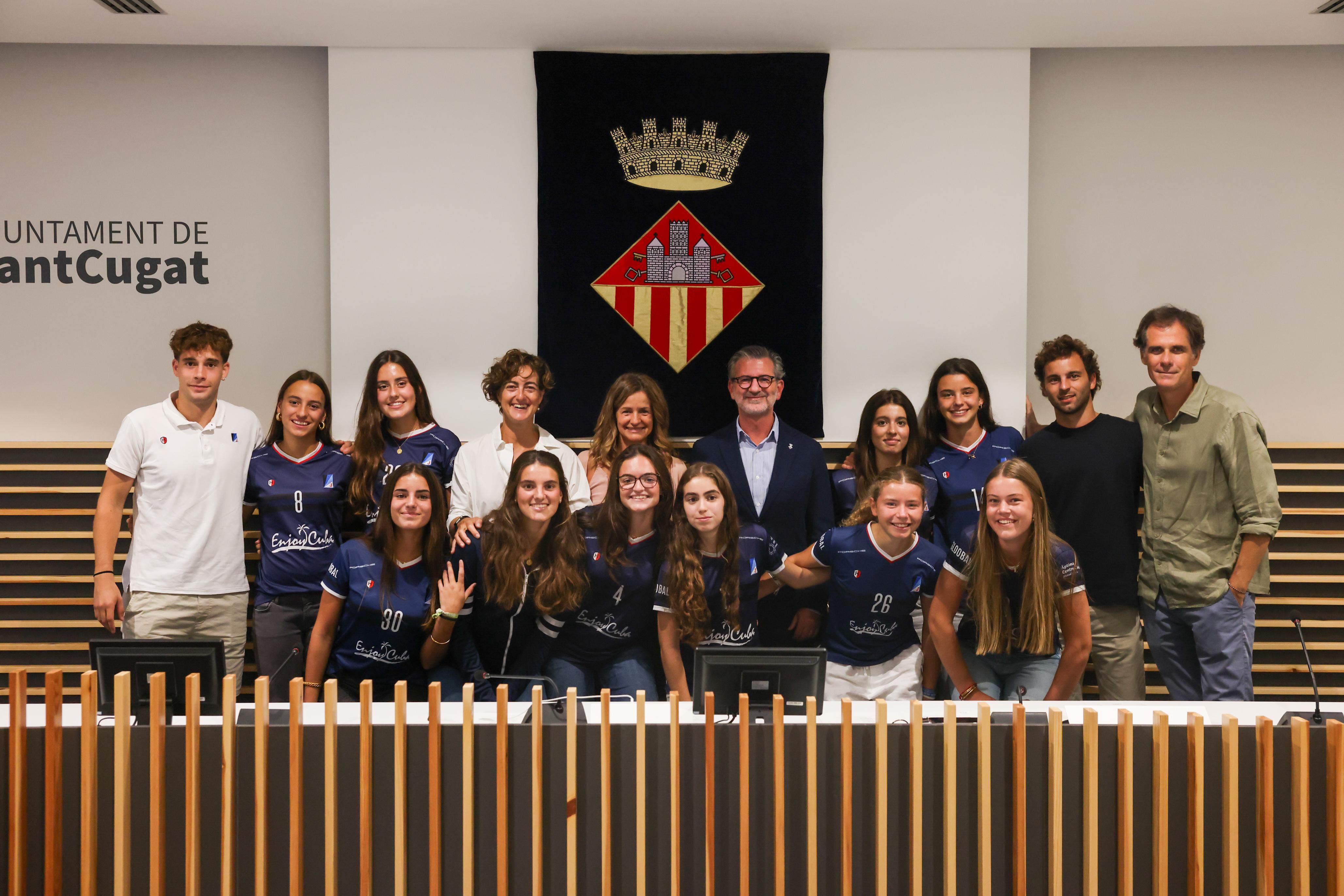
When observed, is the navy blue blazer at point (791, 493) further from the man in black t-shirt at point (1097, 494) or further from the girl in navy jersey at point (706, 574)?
the man in black t-shirt at point (1097, 494)

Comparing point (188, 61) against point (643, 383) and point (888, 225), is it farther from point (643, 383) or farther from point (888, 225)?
point (888, 225)

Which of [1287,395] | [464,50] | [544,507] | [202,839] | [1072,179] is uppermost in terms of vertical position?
[464,50]

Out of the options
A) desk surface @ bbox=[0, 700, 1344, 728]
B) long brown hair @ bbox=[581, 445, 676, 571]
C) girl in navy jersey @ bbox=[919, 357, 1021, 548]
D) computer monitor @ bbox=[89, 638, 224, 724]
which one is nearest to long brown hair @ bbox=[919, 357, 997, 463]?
girl in navy jersey @ bbox=[919, 357, 1021, 548]

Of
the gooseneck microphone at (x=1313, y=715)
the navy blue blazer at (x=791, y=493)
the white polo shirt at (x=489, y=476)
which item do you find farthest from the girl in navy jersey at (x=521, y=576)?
the gooseneck microphone at (x=1313, y=715)

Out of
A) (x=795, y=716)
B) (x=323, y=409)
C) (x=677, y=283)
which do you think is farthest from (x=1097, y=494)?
(x=323, y=409)

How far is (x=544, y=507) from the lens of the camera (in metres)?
3.15

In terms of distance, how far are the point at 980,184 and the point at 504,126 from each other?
2.16 m

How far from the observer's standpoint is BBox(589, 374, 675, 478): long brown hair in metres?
3.63

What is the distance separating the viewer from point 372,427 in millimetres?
3619

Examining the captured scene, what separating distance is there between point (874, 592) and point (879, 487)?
0.36 metres

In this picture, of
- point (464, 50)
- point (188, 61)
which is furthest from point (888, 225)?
point (188, 61)

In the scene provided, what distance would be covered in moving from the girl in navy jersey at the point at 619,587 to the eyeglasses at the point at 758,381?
0.65m

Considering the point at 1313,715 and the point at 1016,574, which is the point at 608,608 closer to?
the point at 1016,574

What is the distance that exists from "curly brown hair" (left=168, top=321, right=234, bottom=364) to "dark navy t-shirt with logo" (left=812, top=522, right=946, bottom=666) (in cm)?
239
